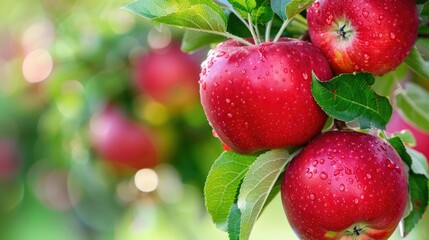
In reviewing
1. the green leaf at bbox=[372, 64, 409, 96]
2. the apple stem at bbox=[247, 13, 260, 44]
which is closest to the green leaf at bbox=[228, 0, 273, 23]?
the apple stem at bbox=[247, 13, 260, 44]

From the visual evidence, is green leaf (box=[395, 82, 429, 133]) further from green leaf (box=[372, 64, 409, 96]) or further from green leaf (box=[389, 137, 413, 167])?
green leaf (box=[389, 137, 413, 167])

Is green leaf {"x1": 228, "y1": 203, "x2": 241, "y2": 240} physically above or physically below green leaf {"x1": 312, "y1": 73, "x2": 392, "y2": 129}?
below

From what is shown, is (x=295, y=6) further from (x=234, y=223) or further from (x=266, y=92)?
(x=234, y=223)

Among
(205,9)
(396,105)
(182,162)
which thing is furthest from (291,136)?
(182,162)

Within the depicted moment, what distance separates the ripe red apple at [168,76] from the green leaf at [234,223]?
3.19 feet

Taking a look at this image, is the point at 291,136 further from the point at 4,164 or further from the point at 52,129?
the point at 4,164

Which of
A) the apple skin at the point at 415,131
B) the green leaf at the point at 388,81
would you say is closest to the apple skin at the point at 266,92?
the green leaf at the point at 388,81

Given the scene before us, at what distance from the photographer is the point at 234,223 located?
0.76m

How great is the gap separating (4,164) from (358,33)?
1614 millimetres

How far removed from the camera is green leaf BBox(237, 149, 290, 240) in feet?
2.44

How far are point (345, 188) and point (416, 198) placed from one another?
12 cm

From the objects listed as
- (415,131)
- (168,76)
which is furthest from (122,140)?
(415,131)

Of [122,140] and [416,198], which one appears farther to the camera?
[122,140]

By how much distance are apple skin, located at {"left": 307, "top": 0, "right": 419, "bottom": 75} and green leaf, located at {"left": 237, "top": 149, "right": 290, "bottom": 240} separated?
10 cm
